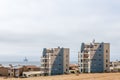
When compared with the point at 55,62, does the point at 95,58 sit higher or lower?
higher

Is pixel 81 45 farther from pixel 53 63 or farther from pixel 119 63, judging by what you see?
pixel 119 63

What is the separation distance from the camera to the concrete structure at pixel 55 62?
10106cm

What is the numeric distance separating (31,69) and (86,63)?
2038 cm

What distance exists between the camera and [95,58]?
99375mm

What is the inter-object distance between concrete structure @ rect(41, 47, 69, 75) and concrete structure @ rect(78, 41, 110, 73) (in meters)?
5.18

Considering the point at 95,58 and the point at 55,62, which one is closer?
the point at 95,58

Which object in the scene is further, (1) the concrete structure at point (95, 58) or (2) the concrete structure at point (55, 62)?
(2) the concrete structure at point (55, 62)

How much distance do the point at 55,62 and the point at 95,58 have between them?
42.6ft

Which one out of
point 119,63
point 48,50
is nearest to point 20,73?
point 48,50

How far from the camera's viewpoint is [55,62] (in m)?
102

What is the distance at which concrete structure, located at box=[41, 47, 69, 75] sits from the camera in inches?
3979

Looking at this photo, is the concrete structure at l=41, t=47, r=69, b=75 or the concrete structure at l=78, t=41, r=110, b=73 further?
the concrete structure at l=41, t=47, r=69, b=75

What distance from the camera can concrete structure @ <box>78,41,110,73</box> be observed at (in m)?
98.1

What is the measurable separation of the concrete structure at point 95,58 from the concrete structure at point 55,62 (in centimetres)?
518
